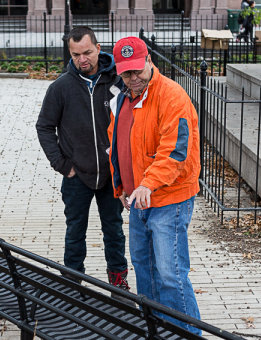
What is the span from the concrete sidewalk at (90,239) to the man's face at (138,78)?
6.46 feet

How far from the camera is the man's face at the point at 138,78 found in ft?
13.0

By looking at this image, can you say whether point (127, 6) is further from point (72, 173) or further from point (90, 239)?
point (72, 173)

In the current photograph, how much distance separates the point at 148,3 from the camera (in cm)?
3095

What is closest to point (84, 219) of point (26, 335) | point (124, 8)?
point (26, 335)

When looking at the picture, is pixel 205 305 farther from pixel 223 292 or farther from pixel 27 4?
pixel 27 4

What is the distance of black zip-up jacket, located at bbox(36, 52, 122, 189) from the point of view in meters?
4.94

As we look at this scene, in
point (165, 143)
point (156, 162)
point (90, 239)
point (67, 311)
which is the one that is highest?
point (165, 143)

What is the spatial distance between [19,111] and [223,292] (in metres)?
8.87

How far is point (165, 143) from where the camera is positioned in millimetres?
3939

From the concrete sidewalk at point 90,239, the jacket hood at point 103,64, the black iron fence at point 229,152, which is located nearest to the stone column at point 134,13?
the concrete sidewalk at point 90,239

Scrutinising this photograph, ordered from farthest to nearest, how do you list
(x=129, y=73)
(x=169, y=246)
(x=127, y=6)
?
(x=127, y=6) → (x=169, y=246) → (x=129, y=73)

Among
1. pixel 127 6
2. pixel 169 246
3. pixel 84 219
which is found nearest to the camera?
pixel 169 246

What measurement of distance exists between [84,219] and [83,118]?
78 centimetres

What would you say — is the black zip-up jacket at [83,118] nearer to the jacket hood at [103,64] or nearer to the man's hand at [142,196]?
the jacket hood at [103,64]
